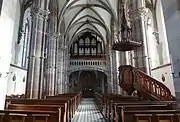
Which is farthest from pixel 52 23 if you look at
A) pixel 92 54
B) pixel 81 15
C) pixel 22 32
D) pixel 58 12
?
pixel 92 54

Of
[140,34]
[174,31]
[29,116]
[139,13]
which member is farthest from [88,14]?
[29,116]

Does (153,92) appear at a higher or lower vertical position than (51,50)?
lower

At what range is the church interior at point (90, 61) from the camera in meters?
3.42

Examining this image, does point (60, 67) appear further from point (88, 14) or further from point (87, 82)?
point (87, 82)

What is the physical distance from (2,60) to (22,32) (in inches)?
542

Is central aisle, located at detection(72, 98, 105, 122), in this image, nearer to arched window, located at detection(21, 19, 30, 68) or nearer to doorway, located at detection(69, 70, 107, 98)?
arched window, located at detection(21, 19, 30, 68)

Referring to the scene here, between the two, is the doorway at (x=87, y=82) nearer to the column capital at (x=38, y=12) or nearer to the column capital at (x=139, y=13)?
the column capital at (x=38, y=12)

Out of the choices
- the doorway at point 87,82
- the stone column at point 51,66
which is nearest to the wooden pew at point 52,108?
the stone column at point 51,66

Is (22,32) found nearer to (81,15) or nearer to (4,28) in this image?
(81,15)

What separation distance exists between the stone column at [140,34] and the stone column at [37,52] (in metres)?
5.60

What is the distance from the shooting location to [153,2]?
1623 centimetres

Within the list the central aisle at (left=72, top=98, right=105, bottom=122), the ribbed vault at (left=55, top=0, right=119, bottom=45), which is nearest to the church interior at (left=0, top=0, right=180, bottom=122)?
the central aisle at (left=72, top=98, right=105, bottom=122)

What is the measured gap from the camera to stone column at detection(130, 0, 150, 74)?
28.8 feet

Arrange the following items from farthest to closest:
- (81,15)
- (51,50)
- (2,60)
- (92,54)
Result: (92,54) → (81,15) → (51,50) → (2,60)
